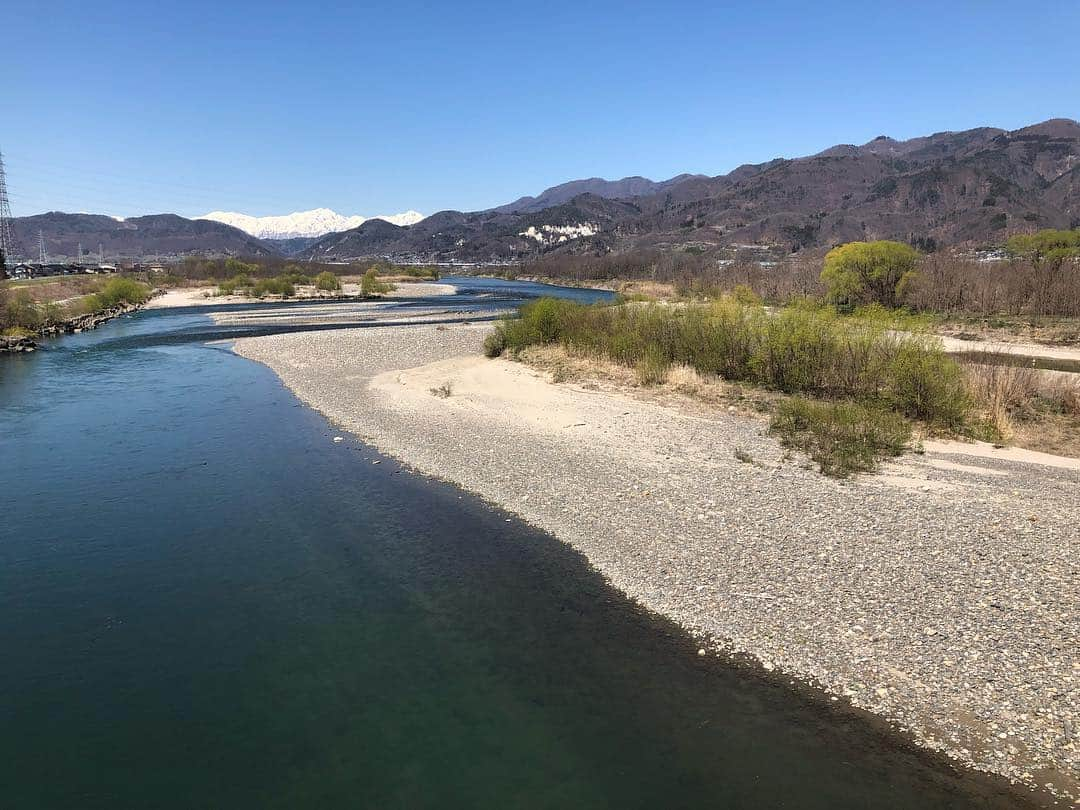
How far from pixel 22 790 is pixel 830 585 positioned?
11.2 m

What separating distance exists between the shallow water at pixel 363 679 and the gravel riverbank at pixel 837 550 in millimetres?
672

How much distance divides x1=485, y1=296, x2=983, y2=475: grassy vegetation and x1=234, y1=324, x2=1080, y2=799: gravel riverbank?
1619 mm

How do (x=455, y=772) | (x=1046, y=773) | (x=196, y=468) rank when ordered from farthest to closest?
1. (x=196, y=468)
2. (x=455, y=772)
3. (x=1046, y=773)

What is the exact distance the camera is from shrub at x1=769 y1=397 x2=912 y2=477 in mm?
16594

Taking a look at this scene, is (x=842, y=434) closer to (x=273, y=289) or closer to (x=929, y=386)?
(x=929, y=386)

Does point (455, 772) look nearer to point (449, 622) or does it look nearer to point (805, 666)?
point (449, 622)

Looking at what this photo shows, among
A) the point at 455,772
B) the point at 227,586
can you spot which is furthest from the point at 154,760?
the point at 227,586

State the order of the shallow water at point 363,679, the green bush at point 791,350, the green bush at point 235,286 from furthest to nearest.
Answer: the green bush at point 235,286 → the green bush at point 791,350 → the shallow water at point 363,679

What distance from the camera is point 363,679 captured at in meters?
8.81

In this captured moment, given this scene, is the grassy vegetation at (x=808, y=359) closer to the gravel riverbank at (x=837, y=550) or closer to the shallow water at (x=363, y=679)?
the gravel riverbank at (x=837, y=550)

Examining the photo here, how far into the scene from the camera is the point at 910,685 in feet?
26.8

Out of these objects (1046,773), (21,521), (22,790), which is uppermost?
(21,521)

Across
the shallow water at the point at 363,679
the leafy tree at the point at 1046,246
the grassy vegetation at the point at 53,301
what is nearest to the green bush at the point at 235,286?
the grassy vegetation at the point at 53,301

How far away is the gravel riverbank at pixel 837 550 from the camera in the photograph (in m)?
7.93
